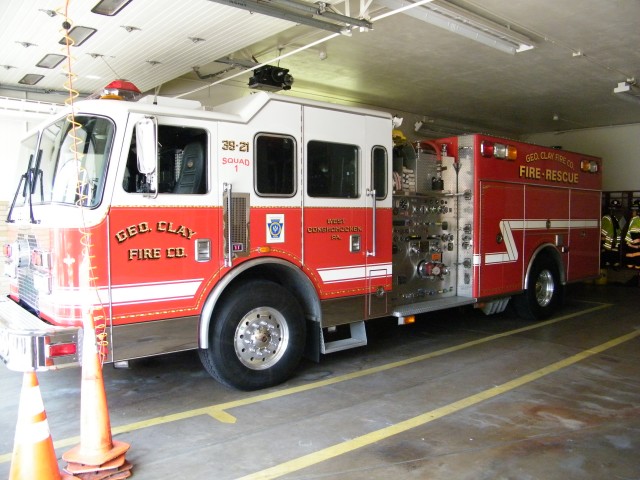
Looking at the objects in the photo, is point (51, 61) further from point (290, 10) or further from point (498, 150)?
point (498, 150)

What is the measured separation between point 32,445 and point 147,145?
2.33m

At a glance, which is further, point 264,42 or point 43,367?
point 264,42

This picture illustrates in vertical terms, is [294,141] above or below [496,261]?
above

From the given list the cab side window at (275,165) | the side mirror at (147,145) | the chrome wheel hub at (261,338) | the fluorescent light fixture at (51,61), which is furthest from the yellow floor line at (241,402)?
the fluorescent light fixture at (51,61)

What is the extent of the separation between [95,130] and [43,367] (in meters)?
Answer: 1.95

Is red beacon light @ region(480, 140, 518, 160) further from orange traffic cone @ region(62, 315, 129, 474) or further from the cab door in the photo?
orange traffic cone @ region(62, 315, 129, 474)

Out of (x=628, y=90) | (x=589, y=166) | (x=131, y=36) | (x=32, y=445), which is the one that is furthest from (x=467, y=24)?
(x=32, y=445)

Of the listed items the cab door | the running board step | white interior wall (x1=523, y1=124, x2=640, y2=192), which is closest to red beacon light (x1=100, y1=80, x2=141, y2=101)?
the cab door

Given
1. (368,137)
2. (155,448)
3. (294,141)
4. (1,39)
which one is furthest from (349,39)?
(155,448)

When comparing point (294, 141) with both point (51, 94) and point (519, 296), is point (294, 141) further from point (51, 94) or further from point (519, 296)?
point (51, 94)

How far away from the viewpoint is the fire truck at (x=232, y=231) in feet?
14.8

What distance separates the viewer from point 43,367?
4145mm

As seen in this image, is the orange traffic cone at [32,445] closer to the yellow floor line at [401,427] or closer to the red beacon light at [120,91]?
the yellow floor line at [401,427]

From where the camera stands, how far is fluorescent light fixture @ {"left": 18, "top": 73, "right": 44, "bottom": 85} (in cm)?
862
